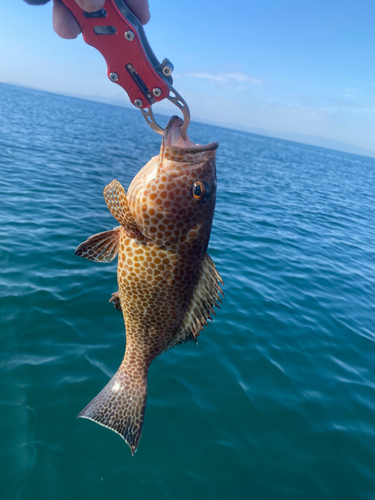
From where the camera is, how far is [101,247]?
371cm

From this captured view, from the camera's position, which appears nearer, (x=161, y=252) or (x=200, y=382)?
(x=161, y=252)

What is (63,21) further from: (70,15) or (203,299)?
(203,299)

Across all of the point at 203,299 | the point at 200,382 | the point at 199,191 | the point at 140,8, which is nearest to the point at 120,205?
the point at 199,191

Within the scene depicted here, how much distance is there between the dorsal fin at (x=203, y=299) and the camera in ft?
12.1

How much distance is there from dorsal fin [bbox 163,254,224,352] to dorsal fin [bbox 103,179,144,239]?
90cm

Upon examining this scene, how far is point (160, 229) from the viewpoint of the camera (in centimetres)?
337

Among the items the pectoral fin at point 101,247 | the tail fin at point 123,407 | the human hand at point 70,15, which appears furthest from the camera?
the tail fin at point 123,407

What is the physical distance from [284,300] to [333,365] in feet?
8.66

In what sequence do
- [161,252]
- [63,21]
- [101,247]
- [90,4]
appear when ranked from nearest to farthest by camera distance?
[90,4] → [63,21] → [161,252] → [101,247]

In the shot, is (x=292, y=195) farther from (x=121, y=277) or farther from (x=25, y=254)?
(x=121, y=277)

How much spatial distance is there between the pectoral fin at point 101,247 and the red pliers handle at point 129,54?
136 centimetres

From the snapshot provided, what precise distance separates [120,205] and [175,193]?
614 mm

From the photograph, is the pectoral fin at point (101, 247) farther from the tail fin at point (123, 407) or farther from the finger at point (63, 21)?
the finger at point (63, 21)

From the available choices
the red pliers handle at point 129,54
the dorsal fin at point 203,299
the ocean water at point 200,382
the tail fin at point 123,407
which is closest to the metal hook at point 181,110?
the red pliers handle at point 129,54
